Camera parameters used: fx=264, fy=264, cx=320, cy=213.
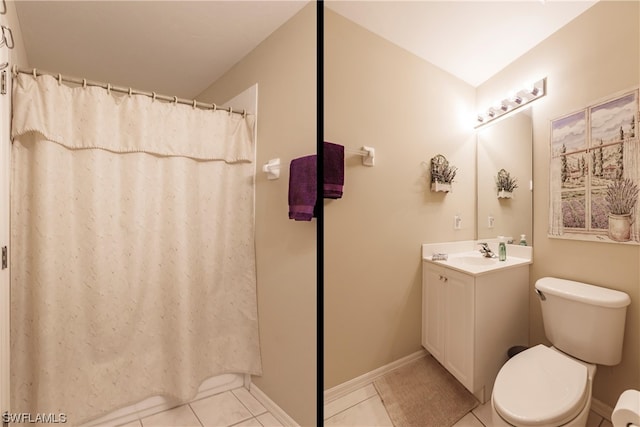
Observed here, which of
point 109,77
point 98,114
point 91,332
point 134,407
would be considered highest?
point 109,77

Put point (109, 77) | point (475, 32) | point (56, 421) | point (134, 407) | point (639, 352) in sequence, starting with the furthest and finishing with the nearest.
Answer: point (109, 77)
point (134, 407)
point (56, 421)
point (475, 32)
point (639, 352)

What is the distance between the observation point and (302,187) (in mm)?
985

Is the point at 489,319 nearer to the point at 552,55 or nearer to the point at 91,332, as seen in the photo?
the point at 552,55

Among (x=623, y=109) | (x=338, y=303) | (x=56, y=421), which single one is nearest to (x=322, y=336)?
(x=338, y=303)

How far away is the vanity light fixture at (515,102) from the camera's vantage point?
36cm

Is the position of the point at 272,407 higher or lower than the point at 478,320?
lower

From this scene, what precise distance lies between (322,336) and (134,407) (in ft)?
4.25

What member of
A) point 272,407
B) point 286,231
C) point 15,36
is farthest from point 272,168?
point 15,36

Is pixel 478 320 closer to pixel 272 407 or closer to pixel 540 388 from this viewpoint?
pixel 540 388

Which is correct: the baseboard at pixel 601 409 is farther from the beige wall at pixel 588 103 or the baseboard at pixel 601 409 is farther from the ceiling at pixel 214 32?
the ceiling at pixel 214 32

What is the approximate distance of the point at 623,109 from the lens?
0.96 ft

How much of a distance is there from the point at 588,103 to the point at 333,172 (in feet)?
1.32

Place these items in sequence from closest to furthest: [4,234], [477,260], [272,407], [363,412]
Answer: [477,260] → [363,412] → [4,234] → [272,407]

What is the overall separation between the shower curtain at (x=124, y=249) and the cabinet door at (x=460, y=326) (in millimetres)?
1171
